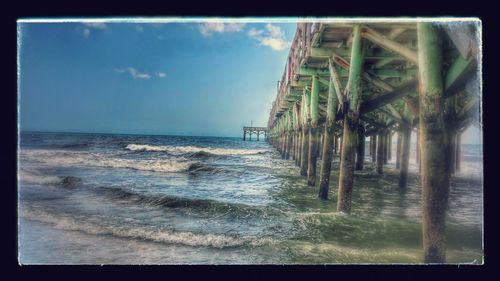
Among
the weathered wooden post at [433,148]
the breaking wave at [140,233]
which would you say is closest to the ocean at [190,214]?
the breaking wave at [140,233]

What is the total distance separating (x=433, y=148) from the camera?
159 inches

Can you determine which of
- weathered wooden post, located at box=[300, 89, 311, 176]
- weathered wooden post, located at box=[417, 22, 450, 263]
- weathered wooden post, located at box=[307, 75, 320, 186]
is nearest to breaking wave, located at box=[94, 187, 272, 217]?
weathered wooden post, located at box=[417, 22, 450, 263]

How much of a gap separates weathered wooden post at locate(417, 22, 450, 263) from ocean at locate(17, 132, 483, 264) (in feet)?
2.14

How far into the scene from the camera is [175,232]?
18.7ft

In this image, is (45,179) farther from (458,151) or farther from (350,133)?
(458,151)

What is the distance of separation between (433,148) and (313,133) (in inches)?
264

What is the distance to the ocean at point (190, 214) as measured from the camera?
497 centimetres

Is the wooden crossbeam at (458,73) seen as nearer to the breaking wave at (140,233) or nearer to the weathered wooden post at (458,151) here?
the weathered wooden post at (458,151)

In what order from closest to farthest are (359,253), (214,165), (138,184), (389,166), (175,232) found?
(359,253)
(175,232)
(138,184)
(214,165)
(389,166)

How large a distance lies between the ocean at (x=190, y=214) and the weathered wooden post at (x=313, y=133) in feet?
7.80

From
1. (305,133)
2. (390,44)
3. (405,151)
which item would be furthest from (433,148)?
(305,133)

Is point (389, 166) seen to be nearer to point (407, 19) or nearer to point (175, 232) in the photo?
point (407, 19)

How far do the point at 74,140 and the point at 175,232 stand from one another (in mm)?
2353

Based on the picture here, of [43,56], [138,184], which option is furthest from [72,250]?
[43,56]
